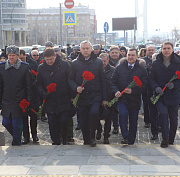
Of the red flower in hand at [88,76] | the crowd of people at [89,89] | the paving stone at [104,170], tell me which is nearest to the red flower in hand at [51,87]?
the crowd of people at [89,89]

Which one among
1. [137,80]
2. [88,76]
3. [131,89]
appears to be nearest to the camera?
[88,76]

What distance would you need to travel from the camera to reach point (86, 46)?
259 inches

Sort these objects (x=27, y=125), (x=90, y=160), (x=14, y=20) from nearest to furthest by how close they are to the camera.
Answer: (x=90, y=160) → (x=27, y=125) → (x=14, y=20)

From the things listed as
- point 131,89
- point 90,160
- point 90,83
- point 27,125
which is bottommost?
point 90,160

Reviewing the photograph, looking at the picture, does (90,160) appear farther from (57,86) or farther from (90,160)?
(57,86)

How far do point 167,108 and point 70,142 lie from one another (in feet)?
7.07

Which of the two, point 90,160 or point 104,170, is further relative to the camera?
point 90,160

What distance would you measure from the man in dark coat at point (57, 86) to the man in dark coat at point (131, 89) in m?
0.87

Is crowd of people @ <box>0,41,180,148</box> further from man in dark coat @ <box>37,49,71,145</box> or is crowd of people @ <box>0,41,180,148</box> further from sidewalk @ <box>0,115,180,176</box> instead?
sidewalk @ <box>0,115,180,176</box>

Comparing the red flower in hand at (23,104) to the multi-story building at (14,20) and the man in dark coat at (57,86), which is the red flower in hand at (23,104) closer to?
the man in dark coat at (57,86)

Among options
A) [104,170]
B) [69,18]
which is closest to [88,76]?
[104,170]

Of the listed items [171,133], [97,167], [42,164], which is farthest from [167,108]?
[42,164]

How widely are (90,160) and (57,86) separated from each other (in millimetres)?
1582

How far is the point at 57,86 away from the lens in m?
6.72
